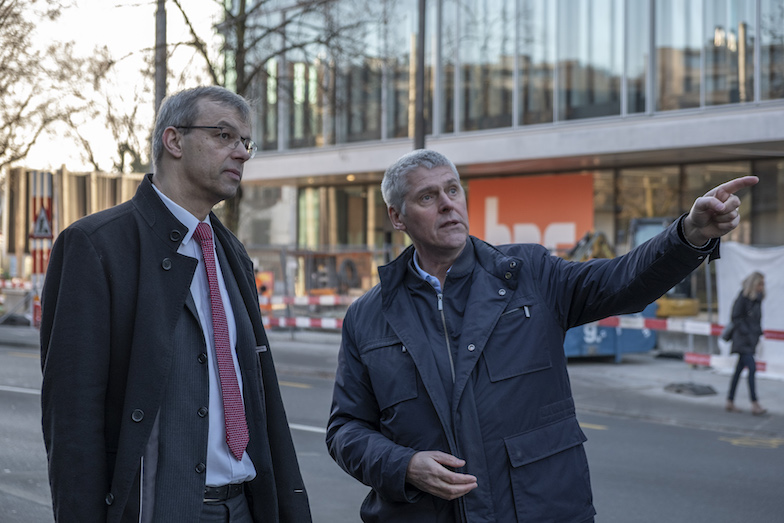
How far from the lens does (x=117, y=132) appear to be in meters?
34.2

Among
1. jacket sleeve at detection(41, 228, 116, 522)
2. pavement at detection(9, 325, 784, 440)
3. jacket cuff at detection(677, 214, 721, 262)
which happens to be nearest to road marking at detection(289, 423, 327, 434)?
pavement at detection(9, 325, 784, 440)

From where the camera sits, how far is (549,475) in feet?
8.27

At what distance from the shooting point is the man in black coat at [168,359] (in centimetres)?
228

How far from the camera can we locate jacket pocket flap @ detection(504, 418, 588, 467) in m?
2.50

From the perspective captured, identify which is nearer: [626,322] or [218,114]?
[218,114]

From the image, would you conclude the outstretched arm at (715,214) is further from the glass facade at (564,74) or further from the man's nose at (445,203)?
the glass facade at (564,74)

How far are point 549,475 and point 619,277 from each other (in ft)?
1.98

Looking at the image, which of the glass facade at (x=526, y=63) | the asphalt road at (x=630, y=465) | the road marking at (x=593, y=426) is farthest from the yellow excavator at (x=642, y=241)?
the road marking at (x=593, y=426)

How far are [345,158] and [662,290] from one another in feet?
81.0

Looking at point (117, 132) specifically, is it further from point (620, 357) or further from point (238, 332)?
point (238, 332)

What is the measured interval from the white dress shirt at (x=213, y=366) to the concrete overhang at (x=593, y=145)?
1829 cm

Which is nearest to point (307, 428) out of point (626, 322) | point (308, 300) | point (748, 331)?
point (748, 331)

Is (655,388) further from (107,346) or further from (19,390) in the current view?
(107,346)

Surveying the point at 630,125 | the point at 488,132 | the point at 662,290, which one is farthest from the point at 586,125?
the point at 662,290
